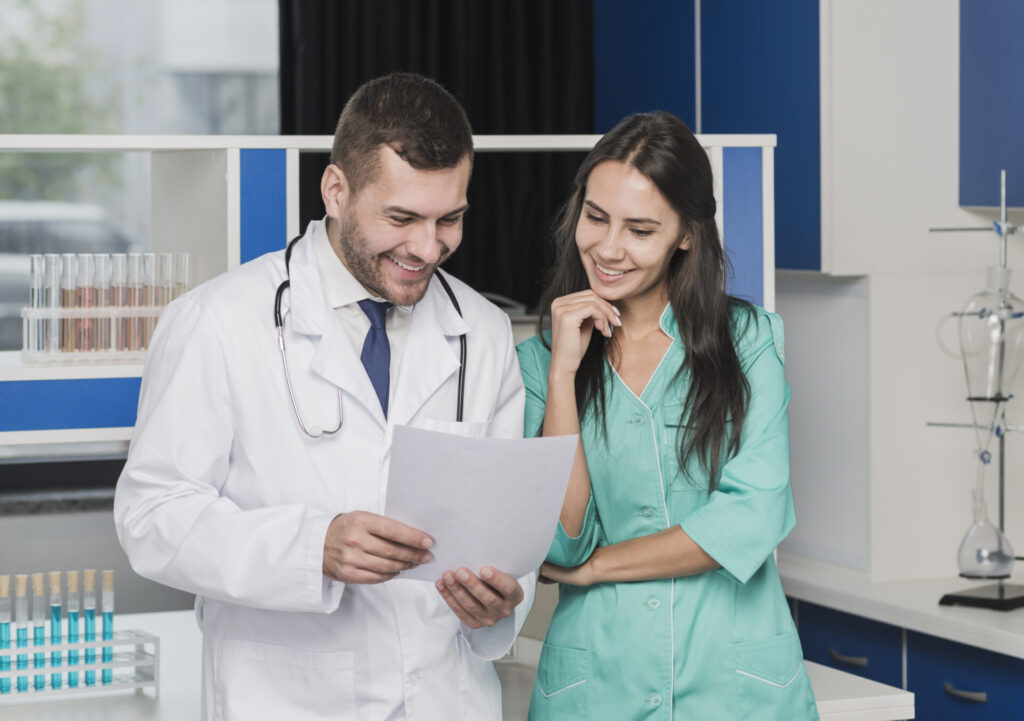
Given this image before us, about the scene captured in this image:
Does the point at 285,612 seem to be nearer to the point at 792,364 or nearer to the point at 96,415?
the point at 96,415

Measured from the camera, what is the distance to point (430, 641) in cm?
154

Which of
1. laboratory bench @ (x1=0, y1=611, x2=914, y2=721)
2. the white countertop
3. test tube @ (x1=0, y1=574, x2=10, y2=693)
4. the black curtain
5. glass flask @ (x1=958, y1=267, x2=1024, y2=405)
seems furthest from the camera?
the black curtain

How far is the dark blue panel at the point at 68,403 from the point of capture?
7.38 feet

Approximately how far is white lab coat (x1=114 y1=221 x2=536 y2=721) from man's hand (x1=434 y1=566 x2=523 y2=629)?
0.28 ft

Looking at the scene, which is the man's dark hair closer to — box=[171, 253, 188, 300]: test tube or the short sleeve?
the short sleeve

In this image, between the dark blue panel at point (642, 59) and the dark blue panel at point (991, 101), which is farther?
the dark blue panel at point (642, 59)

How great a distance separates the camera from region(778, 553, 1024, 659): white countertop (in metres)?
2.67

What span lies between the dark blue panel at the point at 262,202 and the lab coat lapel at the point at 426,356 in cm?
78

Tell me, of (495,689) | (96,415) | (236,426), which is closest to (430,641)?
(495,689)

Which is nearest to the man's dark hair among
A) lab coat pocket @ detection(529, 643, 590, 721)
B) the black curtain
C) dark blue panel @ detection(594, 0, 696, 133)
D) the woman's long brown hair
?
the woman's long brown hair

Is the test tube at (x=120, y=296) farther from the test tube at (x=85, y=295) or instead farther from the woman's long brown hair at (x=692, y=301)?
the woman's long brown hair at (x=692, y=301)

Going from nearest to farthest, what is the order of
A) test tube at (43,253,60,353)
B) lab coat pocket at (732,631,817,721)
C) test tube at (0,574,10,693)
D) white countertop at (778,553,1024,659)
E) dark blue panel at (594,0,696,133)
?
lab coat pocket at (732,631,817,721)
test tube at (0,574,10,693)
test tube at (43,253,60,353)
white countertop at (778,553,1024,659)
dark blue panel at (594,0,696,133)

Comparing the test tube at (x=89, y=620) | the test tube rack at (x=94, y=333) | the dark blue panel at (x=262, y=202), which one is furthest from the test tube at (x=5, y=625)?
the dark blue panel at (x=262, y=202)

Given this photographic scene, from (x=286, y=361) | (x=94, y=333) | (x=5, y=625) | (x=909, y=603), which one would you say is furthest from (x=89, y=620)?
(x=909, y=603)
